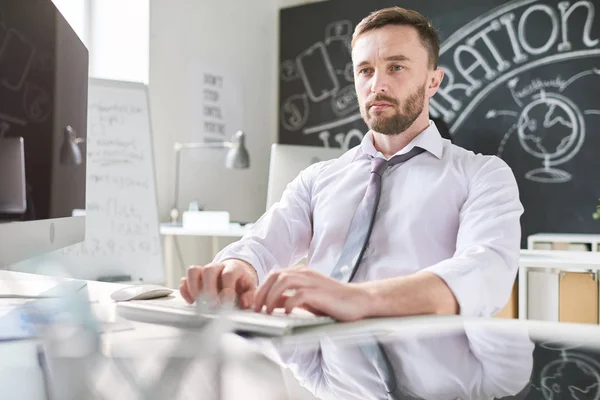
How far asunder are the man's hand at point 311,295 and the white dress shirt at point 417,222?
243 mm

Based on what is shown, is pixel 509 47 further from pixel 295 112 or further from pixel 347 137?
pixel 295 112

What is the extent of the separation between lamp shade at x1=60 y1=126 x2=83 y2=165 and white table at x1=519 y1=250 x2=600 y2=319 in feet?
5.91

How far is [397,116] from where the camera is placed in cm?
148

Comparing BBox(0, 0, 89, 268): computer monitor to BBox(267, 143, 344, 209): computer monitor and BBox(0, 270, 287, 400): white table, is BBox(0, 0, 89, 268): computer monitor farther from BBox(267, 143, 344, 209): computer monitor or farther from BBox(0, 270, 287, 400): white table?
BBox(267, 143, 344, 209): computer monitor

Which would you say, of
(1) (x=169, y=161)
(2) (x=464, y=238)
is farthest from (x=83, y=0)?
(2) (x=464, y=238)

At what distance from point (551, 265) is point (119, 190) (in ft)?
6.33

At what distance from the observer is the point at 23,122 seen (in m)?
0.89

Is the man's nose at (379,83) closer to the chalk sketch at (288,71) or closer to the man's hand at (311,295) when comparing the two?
the man's hand at (311,295)

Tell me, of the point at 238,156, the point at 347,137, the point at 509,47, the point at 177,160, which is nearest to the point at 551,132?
the point at 509,47

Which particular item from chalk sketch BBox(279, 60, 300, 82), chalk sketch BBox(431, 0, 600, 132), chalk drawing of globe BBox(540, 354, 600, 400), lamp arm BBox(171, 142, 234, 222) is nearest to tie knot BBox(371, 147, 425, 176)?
chalk drawing of globe BBox(540, 354, 600, 400)

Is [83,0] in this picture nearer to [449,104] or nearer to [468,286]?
[449,104]

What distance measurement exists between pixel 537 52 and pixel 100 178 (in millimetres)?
2671

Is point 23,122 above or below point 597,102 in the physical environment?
below

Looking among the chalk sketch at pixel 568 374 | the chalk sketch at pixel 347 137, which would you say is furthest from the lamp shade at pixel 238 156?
the chalk sketch at pixel 568 374
